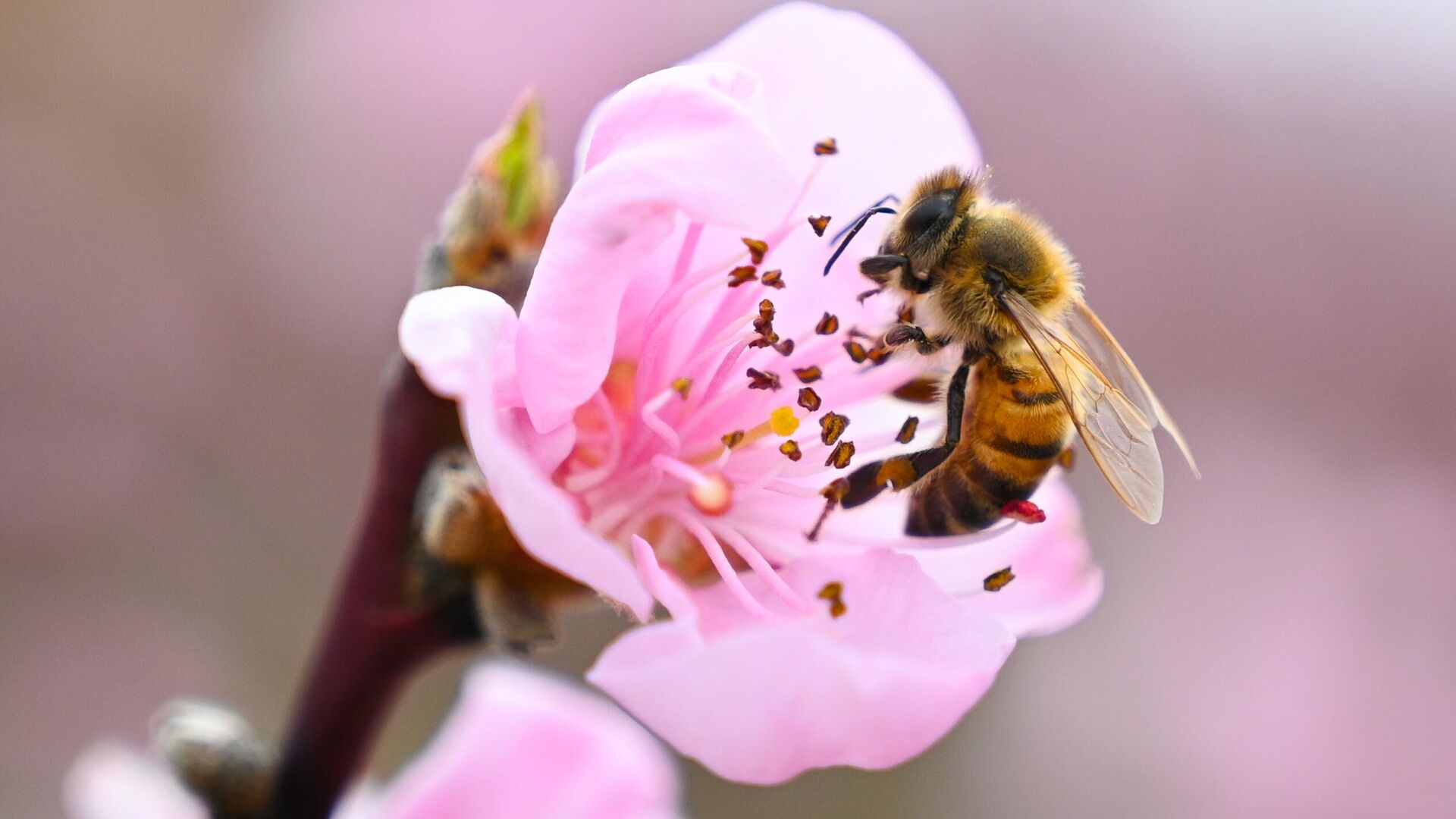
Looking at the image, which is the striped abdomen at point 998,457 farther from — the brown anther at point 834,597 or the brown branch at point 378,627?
the brown branch at point 378,627

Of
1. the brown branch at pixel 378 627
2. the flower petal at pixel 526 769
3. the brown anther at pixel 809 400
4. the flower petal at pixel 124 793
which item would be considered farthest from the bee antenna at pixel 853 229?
the flower petal at pixel 124 793

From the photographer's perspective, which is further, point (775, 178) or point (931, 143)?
→ point (931, 143)

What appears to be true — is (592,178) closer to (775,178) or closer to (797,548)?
(775,178)

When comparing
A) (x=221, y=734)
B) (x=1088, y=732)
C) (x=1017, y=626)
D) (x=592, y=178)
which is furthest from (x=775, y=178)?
(x=1088, y=732)

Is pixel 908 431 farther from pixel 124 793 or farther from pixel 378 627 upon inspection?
pixel 124 793

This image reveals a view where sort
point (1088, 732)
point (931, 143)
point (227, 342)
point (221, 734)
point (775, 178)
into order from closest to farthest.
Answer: point (775, 178) < point (221, 734) < point (931, 143) < point (1088, 732) < point (227, 342)

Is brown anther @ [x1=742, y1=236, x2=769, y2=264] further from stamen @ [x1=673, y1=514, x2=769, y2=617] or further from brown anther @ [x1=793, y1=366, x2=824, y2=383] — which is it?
stamen @ [x1=673, y1=514, x2=769, y2=617]

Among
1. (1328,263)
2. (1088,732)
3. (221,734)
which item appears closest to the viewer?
(221,734)
